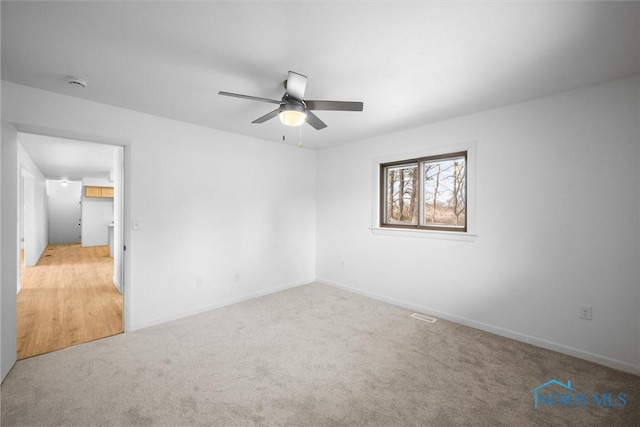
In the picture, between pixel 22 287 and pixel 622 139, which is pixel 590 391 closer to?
pixel 622 139

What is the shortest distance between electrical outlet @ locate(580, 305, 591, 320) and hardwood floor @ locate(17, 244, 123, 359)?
15.6 ft

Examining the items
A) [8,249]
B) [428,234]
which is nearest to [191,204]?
[8,249]

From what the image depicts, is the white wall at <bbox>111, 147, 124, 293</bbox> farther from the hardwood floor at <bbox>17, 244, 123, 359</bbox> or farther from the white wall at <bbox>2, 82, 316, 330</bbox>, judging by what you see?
the white wall at <bbox>2, 82, 316, 330</bbox>

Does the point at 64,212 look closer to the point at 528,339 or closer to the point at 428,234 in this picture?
the point at 428,234

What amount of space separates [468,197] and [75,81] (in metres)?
4.09

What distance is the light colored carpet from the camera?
1.86 m

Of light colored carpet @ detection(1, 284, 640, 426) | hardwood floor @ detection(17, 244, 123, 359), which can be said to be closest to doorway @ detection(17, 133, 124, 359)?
hardwood floor @ detection(17, 244, 123, 359)

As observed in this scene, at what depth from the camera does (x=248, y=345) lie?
2830 millimetres

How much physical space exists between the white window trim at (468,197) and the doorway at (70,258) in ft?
11.4

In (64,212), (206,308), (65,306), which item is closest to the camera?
(206,308)

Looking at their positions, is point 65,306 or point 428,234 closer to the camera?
point 428,234

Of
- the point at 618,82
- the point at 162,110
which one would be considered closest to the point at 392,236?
the point at 618,82

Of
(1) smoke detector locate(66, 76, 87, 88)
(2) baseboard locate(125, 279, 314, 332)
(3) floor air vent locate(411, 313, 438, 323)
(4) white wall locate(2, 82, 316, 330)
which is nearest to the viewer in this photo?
(1) smoke detector locate(66, 76, 87, 88)

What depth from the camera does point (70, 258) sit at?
7578 millimetres
